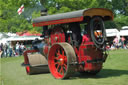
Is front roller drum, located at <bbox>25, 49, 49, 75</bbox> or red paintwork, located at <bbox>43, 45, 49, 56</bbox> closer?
red paintwork, located at <bbox>43, 45, 49, 56</bbox>

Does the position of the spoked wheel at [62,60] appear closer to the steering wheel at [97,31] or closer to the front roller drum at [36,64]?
the steering wheel at [97,31]

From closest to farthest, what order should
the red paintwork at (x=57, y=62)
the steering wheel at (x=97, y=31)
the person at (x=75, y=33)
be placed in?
the steering wheel at (x=97, y=31), the red paintwork at (x=57, y=62), the person at (x=75, y=33)

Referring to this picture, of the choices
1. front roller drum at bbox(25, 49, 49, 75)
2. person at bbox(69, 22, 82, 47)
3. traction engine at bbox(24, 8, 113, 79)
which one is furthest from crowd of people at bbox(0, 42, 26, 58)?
person at bbox(69, 22, 82, 47)

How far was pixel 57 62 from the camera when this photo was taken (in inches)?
385

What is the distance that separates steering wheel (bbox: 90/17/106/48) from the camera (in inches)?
359

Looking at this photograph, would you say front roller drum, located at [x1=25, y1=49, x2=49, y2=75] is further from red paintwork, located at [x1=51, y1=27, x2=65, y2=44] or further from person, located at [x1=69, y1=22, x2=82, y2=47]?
person, located at [x1=69, y1=22, x2=82, y2=47]

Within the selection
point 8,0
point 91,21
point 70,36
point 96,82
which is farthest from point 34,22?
point 8,0

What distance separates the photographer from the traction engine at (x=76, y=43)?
903 cm

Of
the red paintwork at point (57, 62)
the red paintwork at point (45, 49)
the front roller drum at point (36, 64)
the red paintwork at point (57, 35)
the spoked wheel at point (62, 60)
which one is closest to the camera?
the spoked wheel at point (62, 60)

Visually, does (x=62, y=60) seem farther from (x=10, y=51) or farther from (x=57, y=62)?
(x=10, y=51)

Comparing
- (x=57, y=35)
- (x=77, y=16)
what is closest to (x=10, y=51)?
(x=57, y=35)

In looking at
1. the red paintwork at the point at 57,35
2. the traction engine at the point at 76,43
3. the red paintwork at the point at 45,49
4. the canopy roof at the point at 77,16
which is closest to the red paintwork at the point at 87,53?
the traction engine at the point at 76,43

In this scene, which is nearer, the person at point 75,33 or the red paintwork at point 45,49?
the person at point 75,33

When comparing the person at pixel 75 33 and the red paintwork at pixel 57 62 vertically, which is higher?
the person at pixel 75 33
